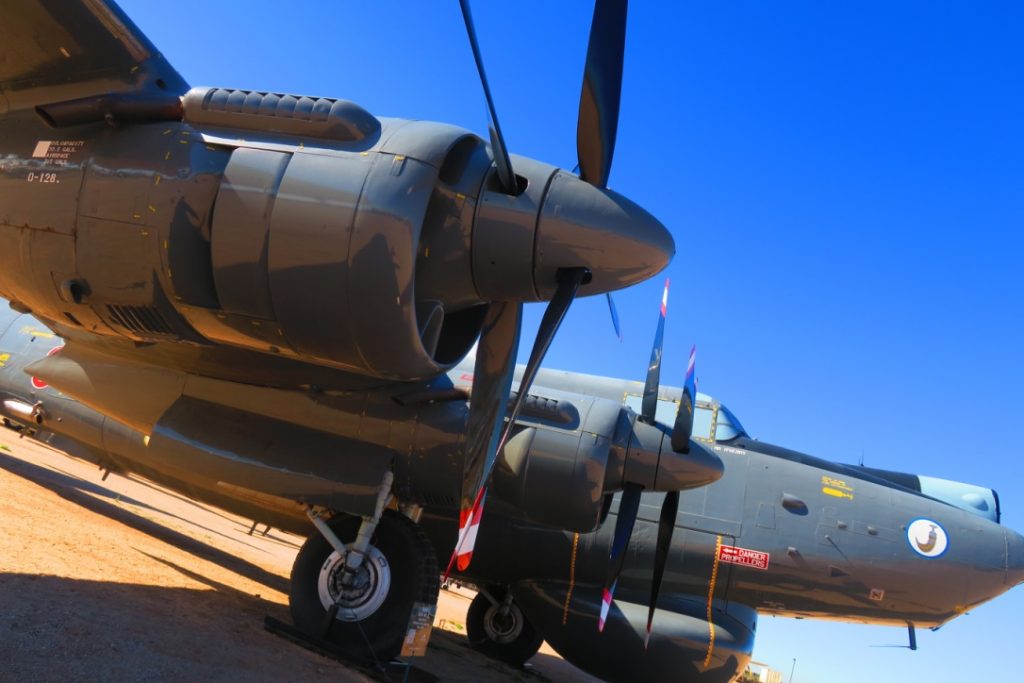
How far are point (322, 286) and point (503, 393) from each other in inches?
80.7

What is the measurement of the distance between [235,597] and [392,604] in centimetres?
233

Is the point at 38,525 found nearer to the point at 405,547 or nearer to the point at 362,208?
the point at 405,547

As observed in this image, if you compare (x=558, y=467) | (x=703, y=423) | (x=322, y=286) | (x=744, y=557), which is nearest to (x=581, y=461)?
(x=558, y=467)

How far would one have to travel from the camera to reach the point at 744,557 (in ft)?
33.1

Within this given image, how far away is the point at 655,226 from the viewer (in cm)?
605

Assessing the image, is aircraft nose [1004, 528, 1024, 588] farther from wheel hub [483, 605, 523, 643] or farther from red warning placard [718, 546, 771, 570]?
wheel hub [483, 605, 523, 643]

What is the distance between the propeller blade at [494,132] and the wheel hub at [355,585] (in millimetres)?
4115

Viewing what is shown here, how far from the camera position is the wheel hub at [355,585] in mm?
7379

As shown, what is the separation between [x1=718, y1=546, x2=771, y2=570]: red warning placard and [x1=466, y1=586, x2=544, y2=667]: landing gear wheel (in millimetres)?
3435

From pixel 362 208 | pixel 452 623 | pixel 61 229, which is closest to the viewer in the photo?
pixel 362 208

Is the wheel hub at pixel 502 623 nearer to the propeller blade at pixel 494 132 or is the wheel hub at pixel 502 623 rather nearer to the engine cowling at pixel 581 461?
the engine cowling at pixel 581 461

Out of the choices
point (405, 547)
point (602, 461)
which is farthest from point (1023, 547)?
point (405, 547)

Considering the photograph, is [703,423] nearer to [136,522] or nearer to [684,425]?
[684,425]

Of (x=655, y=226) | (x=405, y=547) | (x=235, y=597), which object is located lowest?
(x=235, y=597)
